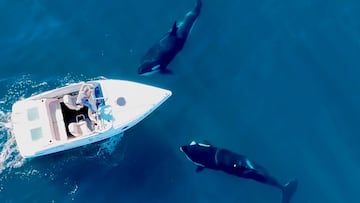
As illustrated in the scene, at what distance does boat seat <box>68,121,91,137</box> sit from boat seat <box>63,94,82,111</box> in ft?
2.80

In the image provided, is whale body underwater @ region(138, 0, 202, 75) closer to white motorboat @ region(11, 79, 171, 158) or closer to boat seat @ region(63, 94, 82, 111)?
white motorboat @ region(11, 79, 171, 158)

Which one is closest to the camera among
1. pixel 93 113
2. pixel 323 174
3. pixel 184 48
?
pixel 93 113

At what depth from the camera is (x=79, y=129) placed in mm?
28766

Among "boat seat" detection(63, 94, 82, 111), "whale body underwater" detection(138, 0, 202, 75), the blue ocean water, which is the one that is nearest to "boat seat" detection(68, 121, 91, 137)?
"boat seat" detection(63, 94, 82, 111)

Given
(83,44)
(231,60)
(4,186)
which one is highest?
(83,44)

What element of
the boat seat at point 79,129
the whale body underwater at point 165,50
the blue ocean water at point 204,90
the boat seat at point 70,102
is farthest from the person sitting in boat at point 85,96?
the whale body underwater at point 165,50

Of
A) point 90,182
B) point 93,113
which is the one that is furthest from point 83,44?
point 90,182

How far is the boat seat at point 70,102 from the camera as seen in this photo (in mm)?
28156

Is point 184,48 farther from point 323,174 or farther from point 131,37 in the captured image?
point 323,174

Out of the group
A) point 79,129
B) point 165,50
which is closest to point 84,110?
point 79,129

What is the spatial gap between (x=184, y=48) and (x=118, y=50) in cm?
404

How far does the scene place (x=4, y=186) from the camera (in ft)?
96.6

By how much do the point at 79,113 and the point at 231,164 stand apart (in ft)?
29.2

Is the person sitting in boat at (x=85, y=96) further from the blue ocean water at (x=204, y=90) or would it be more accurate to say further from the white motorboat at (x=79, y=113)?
the blue ocean water at (x=204, y=90)
